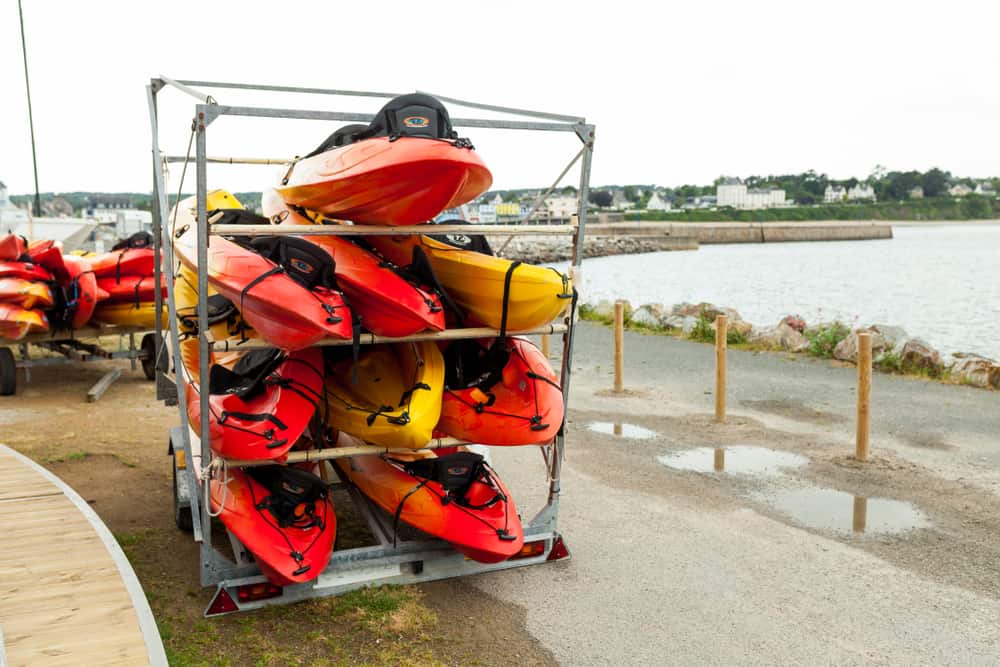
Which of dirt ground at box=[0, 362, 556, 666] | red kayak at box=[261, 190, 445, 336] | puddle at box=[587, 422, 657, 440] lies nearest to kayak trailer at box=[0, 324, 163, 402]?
dirt ground at box=[0, 362, 556, 666]

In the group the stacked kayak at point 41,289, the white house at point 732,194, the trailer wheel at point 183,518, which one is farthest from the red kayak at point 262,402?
the white house at point 732,194

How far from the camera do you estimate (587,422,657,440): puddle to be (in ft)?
32.7

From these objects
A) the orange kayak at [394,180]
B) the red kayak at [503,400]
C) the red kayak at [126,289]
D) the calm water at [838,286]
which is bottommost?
the calm water at [838,286]

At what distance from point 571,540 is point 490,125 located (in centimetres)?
315

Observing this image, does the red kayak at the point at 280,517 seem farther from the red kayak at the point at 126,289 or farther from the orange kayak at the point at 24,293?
the red kayak at the point at 126,289

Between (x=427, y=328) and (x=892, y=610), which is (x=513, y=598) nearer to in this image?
(x=427, y=328)

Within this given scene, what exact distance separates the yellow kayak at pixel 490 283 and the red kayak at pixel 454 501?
1.03 m

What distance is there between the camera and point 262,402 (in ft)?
17.7

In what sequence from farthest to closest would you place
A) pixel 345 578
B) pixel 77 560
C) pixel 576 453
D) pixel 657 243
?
pixel 657 243, pixel 576 453, pixel 345 578, pixel 77 560

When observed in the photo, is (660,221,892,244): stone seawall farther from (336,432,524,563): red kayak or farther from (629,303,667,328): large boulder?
(336,432,524,563): red kayak

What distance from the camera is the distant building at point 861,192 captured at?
133 meters

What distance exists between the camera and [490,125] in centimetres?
581

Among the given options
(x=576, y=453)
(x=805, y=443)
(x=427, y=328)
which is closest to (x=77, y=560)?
(x=427, y=328)

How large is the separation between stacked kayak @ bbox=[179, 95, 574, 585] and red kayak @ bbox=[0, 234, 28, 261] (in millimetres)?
6596
